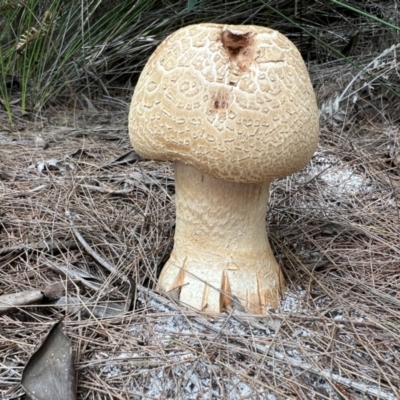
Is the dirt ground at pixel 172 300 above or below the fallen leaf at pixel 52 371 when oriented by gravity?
below

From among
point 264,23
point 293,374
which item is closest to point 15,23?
point 264,23

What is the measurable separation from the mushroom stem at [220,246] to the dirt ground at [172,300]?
86 mm

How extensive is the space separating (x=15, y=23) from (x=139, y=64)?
3.86ft

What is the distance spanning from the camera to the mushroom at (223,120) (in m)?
1.81

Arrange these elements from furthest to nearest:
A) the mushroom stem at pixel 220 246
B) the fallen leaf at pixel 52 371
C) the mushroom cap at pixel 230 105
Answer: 1. the mushroom stem at pixel 220 246
2. the mushroom cap at pixel 230 105
3. the fallen leaf at pixel 52 371

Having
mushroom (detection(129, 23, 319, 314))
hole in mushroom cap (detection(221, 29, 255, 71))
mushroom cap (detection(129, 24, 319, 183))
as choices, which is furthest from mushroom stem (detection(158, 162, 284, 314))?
hole in mushroom cap (detection(221, 29, 255, 71))

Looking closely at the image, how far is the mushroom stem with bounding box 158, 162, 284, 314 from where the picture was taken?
2125 millimetres

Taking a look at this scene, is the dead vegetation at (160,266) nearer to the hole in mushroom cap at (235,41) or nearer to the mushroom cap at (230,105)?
the mushroom cap at (230,105)

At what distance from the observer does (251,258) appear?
2219 millimetres

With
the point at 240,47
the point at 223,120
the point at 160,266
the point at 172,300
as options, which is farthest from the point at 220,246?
the point at 240,47

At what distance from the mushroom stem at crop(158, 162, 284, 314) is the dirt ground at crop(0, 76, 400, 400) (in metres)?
0.09

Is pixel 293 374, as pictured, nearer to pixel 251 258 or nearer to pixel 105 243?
pixel 251 258

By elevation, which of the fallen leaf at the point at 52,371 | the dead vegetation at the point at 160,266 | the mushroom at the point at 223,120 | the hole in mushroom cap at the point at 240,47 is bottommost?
the dead vegetation at the point at 160,266

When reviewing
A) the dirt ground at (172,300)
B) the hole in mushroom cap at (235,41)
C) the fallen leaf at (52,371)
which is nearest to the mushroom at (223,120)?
the hole in mushroom cap at (235,41)
